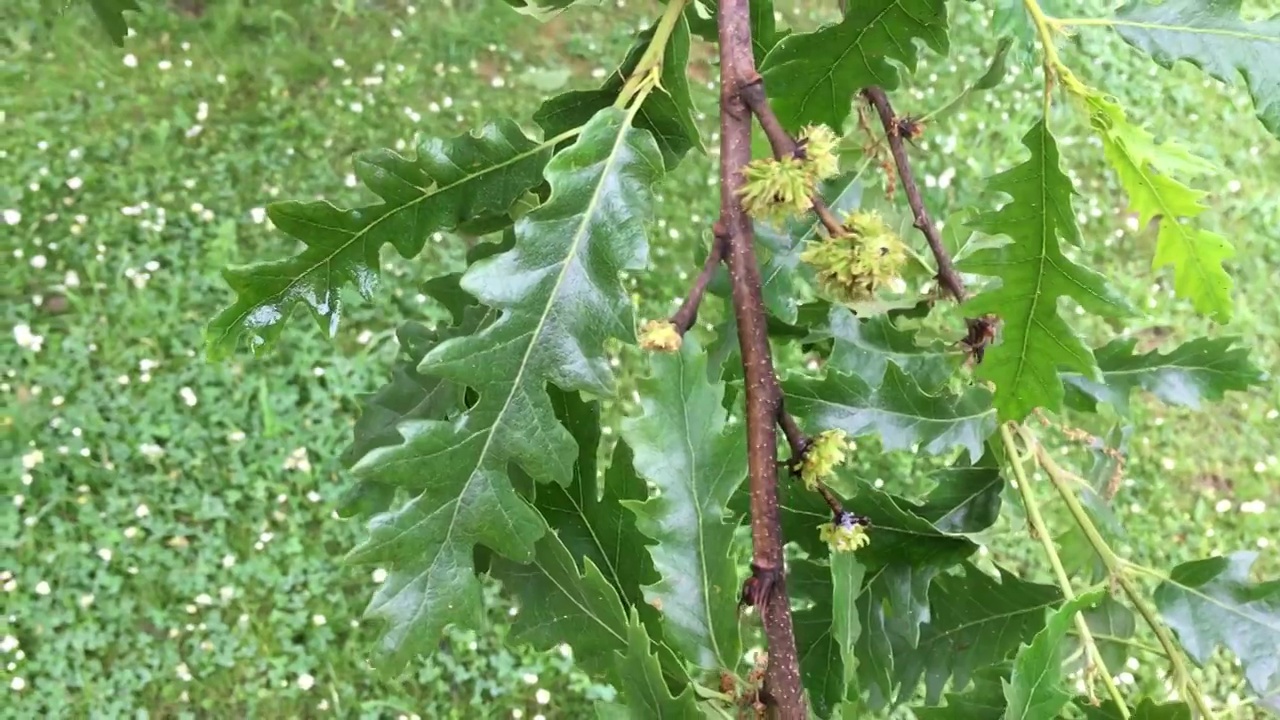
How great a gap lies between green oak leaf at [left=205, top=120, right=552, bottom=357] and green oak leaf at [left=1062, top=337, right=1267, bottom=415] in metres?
0.60

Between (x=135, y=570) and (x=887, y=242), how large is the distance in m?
1.79

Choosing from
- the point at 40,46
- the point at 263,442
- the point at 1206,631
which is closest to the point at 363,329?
the point at 263,442

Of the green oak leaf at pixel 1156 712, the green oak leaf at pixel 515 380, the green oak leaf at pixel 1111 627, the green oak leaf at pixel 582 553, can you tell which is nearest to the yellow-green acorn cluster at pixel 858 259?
the green oak leaf at pixel 515 380

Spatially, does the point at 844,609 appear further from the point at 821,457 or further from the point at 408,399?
the point at 408,399

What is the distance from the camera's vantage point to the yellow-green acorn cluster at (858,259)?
60 cm

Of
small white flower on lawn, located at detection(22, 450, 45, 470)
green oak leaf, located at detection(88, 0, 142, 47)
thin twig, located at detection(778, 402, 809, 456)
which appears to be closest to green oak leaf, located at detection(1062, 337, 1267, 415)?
thin twig, located at detection(778, 402, 809, 456)

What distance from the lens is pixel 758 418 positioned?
559 millimetres

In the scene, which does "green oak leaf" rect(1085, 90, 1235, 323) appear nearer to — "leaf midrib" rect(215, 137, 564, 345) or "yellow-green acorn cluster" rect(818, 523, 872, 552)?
"yellow-green acorn cluster" rect(818, 523, 872, 552)

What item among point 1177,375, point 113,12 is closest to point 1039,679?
point 1177,375

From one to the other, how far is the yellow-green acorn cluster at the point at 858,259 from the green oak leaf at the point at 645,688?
24 centimetres

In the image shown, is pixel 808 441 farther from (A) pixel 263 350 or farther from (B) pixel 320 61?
(B) pixel 320 61

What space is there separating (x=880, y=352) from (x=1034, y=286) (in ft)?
1.11

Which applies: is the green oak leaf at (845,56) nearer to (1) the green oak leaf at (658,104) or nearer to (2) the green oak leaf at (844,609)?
(1) the green oak leaf at (658,104)

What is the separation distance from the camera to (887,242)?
610mm
